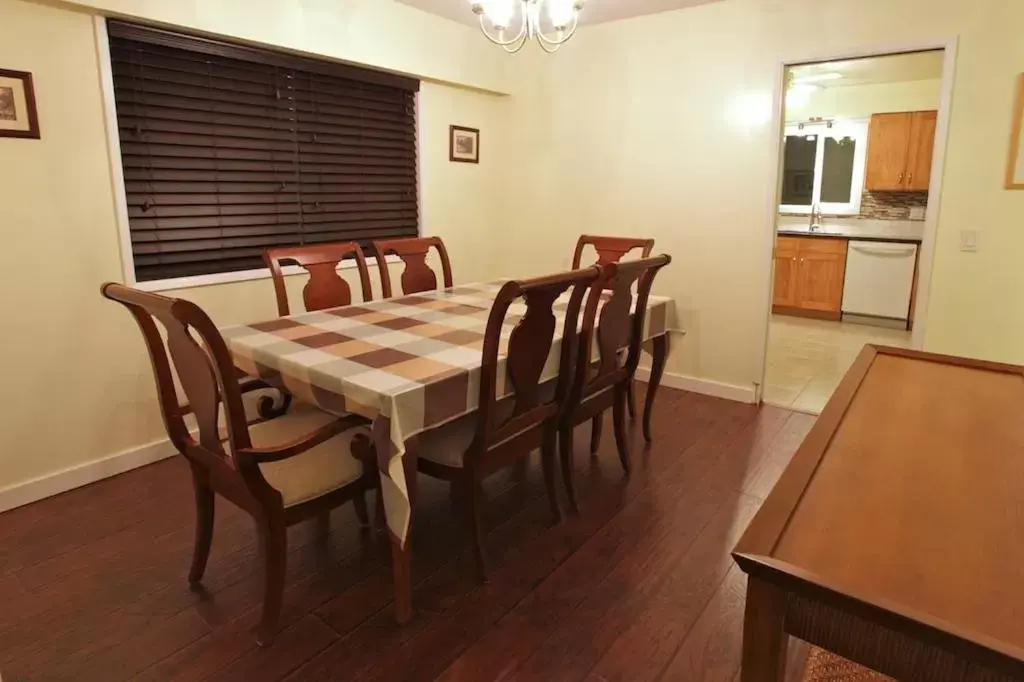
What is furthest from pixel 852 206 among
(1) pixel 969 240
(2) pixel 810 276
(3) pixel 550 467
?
(3) pixel 550 467

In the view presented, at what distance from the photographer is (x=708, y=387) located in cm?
406

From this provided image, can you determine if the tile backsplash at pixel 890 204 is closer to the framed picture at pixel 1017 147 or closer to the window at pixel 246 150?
the framed picture at pixel 1017 147

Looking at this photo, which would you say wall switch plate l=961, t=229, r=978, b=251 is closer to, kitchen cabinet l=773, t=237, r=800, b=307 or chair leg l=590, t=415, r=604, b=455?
chair leg l=590, t=415, r=604, b=455

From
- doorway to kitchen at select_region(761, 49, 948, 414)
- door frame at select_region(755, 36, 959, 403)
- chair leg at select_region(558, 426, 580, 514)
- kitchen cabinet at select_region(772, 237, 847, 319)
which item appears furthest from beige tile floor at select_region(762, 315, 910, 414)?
chair leg at select_region(558, 426, 580, 514)

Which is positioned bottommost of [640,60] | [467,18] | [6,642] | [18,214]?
[6,642]

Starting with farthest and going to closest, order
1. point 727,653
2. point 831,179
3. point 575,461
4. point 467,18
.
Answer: point 831,179 < point 467,18 < point 575,461 < point 727,653

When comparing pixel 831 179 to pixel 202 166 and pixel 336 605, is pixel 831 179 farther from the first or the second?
pixel 336 605

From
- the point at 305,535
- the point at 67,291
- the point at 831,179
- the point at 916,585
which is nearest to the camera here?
the point at 916,585

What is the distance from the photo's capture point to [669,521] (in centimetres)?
249

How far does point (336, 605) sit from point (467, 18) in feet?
11.6

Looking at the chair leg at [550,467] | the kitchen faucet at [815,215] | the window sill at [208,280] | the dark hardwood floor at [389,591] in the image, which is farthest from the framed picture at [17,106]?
the kitchen faucet at [815,215]

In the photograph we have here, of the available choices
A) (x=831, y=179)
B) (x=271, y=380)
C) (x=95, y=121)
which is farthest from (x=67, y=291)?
(x=831, y=179)

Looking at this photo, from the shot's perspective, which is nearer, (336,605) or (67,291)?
(336,605)

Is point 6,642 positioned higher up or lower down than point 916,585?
lower down
